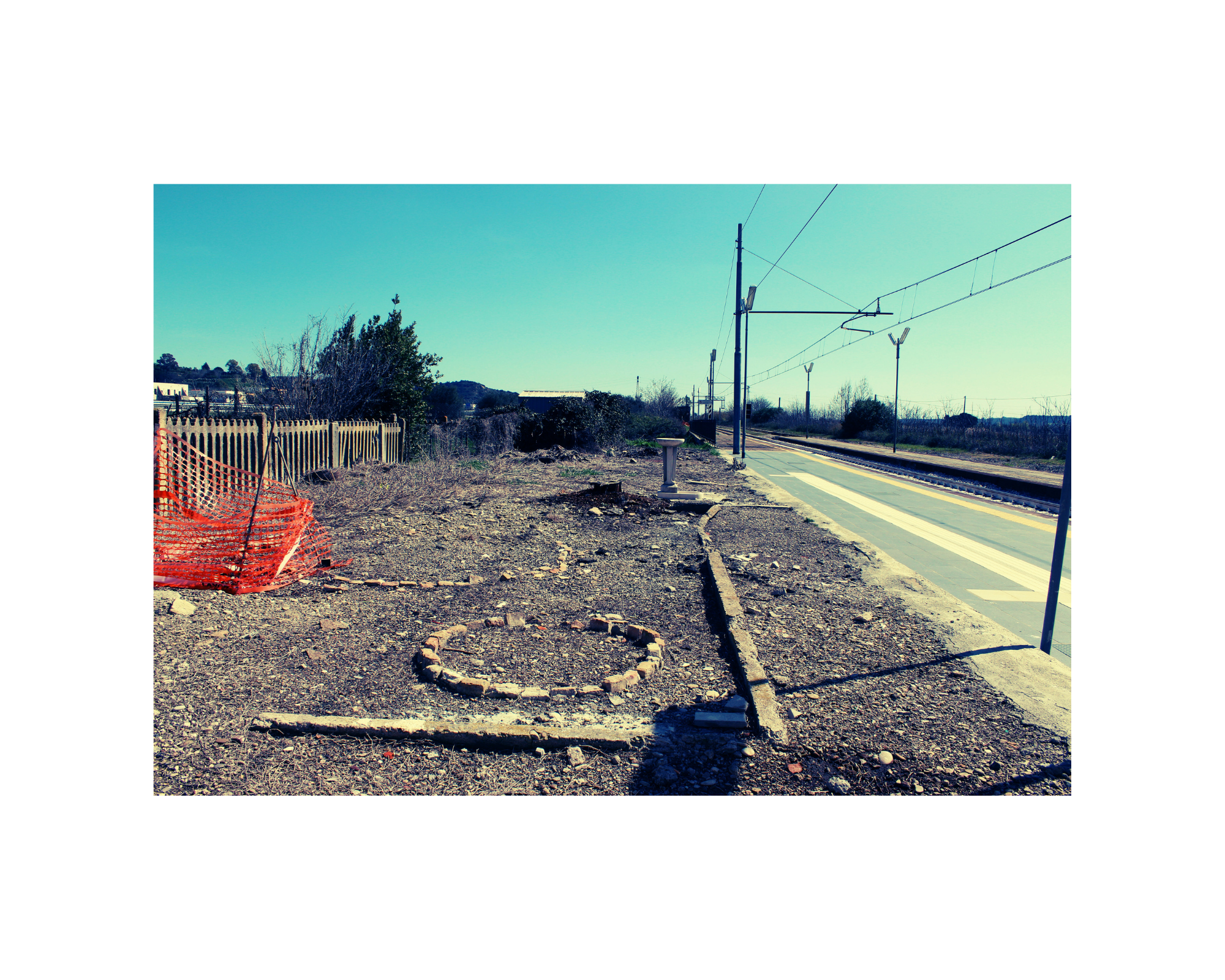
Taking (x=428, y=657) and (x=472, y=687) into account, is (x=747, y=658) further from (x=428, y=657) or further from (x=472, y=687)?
(x=428, y=657)

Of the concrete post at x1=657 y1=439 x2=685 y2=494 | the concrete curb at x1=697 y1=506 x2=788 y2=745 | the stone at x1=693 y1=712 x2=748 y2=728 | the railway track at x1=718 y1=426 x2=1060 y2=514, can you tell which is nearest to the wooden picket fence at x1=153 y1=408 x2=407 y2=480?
the concrete curb at x1=697 y1=506 x2=788 y2=745

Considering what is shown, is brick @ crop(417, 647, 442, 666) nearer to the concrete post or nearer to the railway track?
the concrete post

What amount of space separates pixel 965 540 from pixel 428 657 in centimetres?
720

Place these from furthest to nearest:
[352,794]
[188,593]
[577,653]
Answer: [188,593]
[577,653]
[352,794]

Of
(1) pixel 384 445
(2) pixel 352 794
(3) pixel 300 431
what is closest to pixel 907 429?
(1) pixel 384 445

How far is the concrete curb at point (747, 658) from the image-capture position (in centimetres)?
312

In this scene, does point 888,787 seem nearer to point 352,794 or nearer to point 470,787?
point 470,787

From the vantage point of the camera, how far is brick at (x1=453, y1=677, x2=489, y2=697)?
11.6 feet

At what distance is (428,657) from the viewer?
393cm

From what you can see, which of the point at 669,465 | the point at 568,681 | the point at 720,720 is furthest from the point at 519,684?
the point at 669,465

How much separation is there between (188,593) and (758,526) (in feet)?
21.6

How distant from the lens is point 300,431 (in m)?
12.8

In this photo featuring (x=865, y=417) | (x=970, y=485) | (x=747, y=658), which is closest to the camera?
(x=747, y=658)

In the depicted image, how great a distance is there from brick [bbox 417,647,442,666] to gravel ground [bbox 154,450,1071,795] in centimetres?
9
